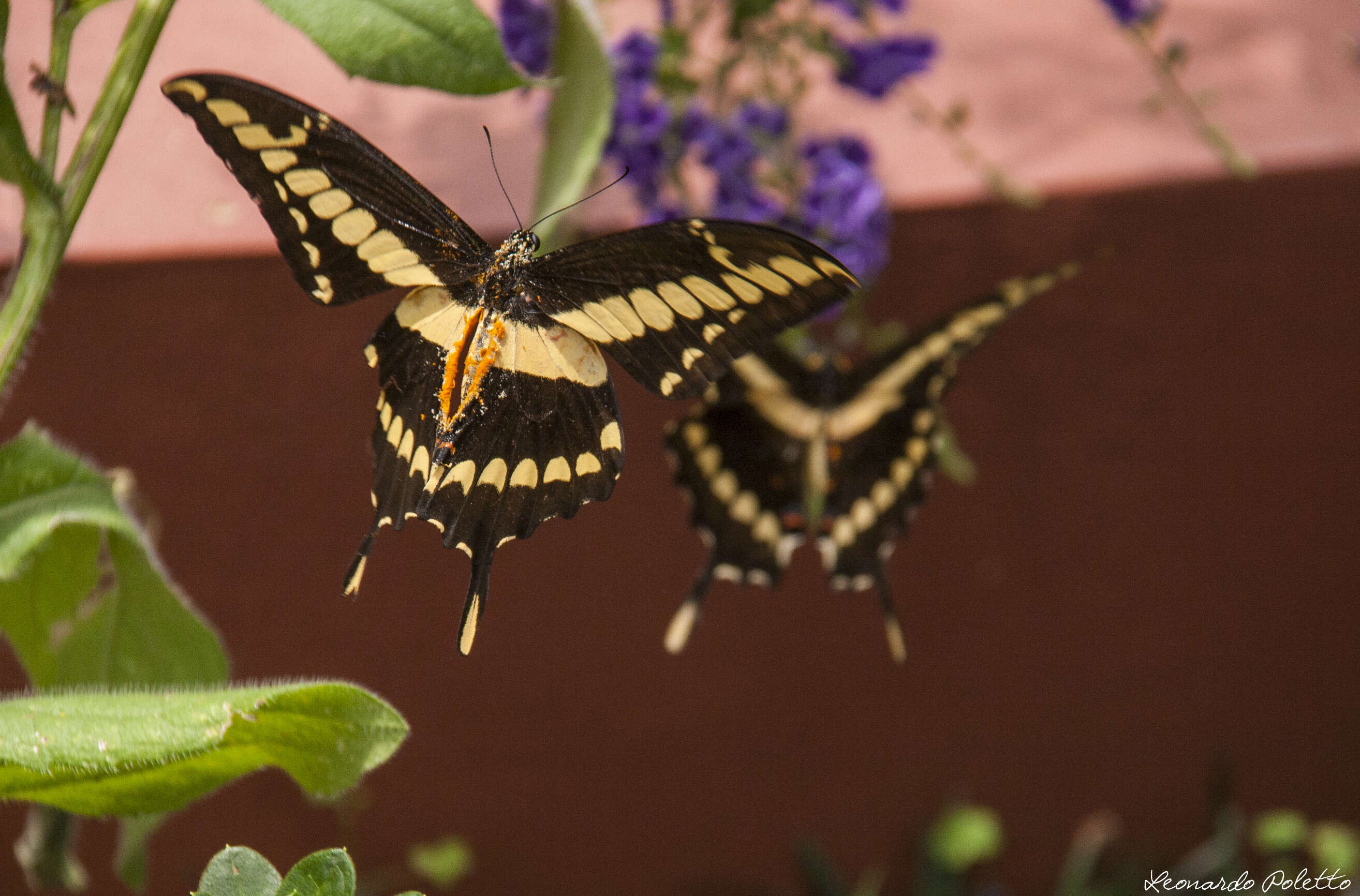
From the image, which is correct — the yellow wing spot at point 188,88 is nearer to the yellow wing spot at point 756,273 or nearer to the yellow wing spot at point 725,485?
the yellow wing spot at point 756,273

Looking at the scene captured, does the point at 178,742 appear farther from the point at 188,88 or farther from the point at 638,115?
the point at 638,115

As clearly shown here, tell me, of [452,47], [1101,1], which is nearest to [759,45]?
[1101,1]

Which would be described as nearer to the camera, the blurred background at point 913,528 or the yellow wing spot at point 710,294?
the yellow wing spot at point 710,294

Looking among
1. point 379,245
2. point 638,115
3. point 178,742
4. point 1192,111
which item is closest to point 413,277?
point 379,245

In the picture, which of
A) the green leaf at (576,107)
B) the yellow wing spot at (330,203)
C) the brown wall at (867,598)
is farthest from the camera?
the brown wall at (867,598)

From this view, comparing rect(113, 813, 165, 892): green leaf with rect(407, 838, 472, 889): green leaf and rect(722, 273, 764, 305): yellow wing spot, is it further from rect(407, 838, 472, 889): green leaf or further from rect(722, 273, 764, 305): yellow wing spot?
rect(407, 838, 472, 889): green leaf

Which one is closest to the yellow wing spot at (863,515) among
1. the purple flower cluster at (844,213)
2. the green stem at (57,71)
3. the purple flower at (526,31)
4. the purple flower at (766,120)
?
the purple flower cluster at (844,213)

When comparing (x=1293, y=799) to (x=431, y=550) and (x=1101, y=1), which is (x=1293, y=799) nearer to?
(x=1101, y=1)
